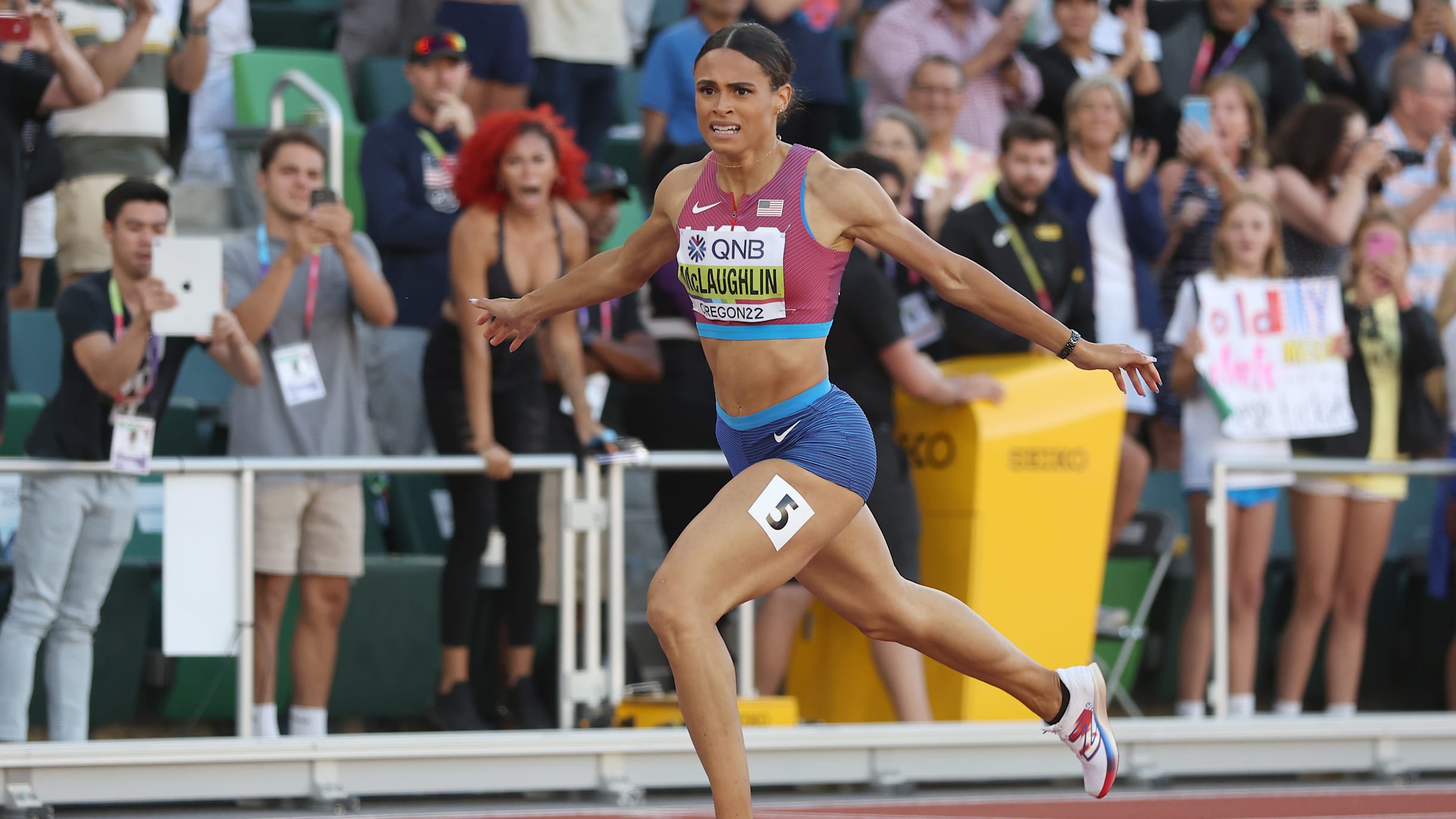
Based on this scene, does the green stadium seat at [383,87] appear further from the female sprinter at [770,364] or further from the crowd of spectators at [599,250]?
the female sprinter at [770,364]

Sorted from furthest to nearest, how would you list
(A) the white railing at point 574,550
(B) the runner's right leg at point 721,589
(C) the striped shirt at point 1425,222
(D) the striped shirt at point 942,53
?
1. (C) the striped shirt at point 1425,222
2. (D) the striped shirt at point 942,53
3. (A) the white railing at point 574,550
4. (B) the runner's right leg at point 721,589

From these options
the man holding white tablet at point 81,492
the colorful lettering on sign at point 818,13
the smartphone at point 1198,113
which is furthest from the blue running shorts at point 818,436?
the colorful lettering on sign at point 818,13

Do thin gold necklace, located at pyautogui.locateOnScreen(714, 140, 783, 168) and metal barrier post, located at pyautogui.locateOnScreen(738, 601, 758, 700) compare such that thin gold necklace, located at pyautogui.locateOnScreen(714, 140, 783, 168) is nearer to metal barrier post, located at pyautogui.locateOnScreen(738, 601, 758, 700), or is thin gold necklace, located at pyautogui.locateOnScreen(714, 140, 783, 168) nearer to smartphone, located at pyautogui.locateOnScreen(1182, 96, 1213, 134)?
metal barrier post, located at pyautogui.locateOnScreen(738, 601, 758, 700)

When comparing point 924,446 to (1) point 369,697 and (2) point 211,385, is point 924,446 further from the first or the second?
(2) point 211,385

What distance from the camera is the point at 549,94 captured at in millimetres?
9688

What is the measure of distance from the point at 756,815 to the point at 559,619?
107 centimetres

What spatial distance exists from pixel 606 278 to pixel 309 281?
2.29 metres

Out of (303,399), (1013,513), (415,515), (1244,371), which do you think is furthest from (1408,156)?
(303,399)

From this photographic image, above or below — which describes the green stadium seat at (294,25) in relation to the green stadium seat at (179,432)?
above

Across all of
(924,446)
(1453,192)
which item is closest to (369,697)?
(924,446)

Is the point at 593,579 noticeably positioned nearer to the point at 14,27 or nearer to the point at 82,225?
the point at 82,225

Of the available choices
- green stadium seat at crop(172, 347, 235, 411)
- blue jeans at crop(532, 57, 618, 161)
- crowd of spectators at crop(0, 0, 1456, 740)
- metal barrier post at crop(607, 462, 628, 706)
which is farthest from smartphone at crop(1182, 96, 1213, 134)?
green stadium seat at crop(172, 347, 235, 411)

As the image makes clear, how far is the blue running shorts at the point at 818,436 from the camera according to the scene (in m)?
4.86

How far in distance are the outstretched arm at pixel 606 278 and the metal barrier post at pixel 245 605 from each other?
70.5 inches
